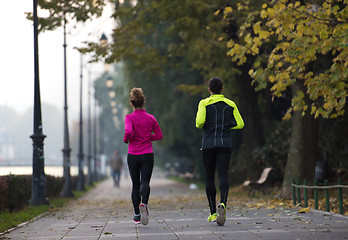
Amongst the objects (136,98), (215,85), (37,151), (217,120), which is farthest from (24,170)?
(217,120)

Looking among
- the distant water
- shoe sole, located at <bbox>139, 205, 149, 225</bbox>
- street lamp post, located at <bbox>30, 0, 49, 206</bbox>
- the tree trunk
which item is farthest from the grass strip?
the tree trunk

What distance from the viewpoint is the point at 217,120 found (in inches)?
359

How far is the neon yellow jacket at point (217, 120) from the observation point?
9078 mm

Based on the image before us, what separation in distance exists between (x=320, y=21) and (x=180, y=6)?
318 inches

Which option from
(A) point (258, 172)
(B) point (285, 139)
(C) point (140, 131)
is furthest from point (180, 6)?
(C) point (140, 131)

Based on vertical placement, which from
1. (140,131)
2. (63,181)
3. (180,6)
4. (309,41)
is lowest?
(63,181)

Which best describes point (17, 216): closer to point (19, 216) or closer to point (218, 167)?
point (19, 216)

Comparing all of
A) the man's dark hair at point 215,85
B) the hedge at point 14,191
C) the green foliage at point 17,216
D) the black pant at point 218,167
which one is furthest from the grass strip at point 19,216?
the man's dark hair at point 215,85

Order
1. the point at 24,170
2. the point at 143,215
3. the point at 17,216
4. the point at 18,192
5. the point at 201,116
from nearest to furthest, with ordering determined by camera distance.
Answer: the point at 201,116, the point at 143,215, the point at 17,216, the point at 18,192, the point at 24,170

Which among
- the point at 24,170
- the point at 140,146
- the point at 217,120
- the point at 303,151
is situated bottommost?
the point at 24,170

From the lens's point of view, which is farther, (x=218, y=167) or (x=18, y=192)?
(x=18, y=192)

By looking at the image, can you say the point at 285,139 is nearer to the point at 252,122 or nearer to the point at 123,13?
Result: the point at 252,122

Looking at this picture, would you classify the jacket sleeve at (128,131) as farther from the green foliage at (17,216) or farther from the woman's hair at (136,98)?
the green foliage at (17,216)

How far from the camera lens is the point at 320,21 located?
1278cm
